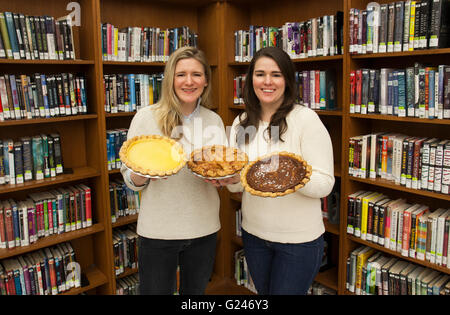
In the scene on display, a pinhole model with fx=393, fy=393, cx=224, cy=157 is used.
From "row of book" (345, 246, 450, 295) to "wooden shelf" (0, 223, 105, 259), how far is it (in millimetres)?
1726

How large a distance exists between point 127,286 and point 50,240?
714 millimetres

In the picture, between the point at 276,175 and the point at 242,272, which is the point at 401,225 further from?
the point at 242,272

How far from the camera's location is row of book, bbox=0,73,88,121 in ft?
7.57

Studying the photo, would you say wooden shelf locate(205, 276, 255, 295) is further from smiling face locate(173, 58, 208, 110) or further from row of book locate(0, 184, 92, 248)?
smiling face locate(173, 58, 208, 110)

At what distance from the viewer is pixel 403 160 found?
2.28 metres

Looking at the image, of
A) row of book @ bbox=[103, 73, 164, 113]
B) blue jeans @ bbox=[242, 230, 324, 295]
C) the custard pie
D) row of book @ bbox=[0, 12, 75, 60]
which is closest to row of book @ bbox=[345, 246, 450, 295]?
blue jeans @ bbox=[242, 230, 324, 295]

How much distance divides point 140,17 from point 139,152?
5.40 feet

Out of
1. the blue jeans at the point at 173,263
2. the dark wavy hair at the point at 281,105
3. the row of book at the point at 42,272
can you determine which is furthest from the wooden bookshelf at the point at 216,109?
the blue jeans at the point at 173,263

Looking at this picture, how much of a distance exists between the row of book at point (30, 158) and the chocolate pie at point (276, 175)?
1439 mm

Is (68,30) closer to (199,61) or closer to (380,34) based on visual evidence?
(199,61)

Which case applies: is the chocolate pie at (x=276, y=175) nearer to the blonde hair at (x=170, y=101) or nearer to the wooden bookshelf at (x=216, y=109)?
the blonde hair at (x=170, y=101)

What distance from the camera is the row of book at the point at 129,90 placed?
2.69 metres

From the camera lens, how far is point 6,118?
231 centimetres
